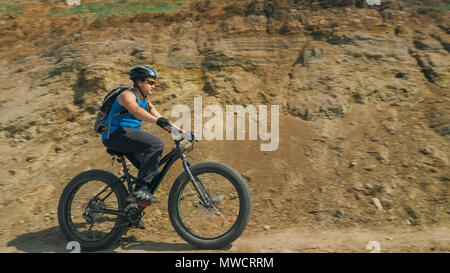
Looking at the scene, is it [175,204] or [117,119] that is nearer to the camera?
[175,204]

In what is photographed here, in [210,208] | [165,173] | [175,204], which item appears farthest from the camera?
[165,173]

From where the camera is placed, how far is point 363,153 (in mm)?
6074

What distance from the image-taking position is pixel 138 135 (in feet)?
14.3

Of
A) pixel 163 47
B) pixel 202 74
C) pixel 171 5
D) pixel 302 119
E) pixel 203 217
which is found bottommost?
pixel 203 217

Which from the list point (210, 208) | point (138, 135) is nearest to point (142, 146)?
point (138, 135)

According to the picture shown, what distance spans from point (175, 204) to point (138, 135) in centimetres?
96

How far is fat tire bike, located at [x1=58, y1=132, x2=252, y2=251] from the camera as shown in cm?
417

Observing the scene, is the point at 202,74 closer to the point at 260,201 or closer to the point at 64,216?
the point at 260,201

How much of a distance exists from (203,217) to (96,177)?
149 centimetres

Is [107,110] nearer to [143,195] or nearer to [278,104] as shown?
[143,195]

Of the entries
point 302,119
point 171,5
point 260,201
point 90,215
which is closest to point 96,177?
point 90,215

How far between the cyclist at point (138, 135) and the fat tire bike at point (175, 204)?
5.3 inches

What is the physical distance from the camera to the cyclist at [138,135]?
427 centimetres

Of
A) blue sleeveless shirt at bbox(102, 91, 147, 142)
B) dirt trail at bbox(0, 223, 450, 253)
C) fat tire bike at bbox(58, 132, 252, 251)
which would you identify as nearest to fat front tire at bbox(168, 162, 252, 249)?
fat tire bike at bbox(58, 132, 252, 251)
